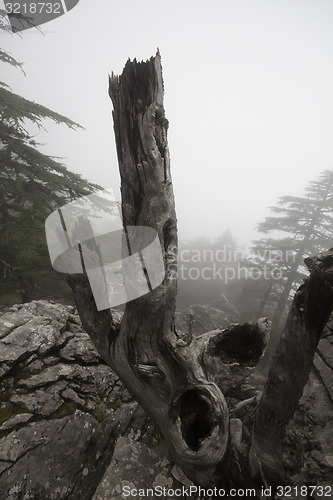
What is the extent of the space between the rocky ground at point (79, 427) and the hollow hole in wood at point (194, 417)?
50.0 inches

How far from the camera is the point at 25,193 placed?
9.76m

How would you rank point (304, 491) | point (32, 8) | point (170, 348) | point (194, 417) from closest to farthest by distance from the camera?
point (194, 417)
point (170, 348)
point (304, 491)
point (32, 8)

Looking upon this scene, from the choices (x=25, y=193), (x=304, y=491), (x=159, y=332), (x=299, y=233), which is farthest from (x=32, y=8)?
(x=299, y=233)

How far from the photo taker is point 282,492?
310 cm

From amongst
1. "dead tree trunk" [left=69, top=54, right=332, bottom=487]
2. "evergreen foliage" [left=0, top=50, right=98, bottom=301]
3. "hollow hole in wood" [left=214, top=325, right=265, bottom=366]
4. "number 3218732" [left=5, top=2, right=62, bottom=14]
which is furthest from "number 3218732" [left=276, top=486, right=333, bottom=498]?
"number 3218732" [left=5, top=2, right=62, bottom=14]

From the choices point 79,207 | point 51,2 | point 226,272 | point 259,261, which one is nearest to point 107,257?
point 79,207

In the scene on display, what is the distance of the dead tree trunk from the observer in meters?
2.63

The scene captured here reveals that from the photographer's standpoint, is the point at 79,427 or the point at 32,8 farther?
the point at 32,8

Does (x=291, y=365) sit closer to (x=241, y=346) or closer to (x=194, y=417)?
(x=241, y=346)

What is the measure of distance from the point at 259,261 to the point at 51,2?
69.3 feet

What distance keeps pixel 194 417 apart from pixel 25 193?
34.0 ft

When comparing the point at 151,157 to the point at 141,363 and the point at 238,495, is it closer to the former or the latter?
the point at 141,363

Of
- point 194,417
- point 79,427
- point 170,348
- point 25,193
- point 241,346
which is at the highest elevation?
point 25,193

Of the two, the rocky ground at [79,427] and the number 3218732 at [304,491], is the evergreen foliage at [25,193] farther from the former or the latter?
the number 3218732 at [304,491]
